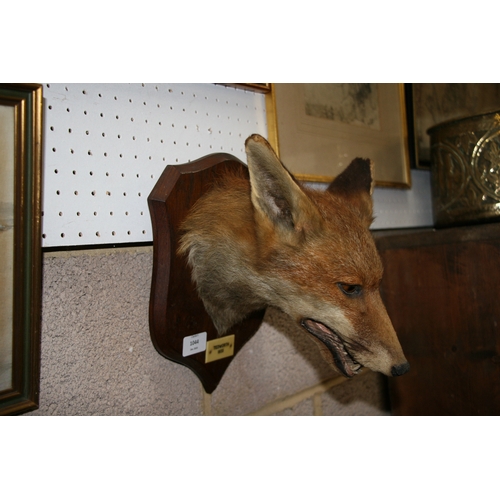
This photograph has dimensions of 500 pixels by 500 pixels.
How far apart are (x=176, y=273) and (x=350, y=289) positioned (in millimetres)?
331

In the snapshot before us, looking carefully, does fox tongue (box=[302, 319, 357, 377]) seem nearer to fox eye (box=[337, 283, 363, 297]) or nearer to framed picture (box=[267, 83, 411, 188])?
fox eye (box=[337, 283, 363, 297])

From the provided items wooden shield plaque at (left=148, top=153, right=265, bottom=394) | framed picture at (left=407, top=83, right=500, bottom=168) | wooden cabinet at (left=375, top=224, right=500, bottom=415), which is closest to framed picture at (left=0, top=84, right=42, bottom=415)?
wooden shield plaque at (left=148, top=153, right=265, bottom=394)

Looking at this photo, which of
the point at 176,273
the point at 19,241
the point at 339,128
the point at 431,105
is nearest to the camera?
the point at 19,241

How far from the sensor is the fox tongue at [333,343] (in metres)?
0.79

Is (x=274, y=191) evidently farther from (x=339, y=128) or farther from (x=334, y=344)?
(x=339, y=128)

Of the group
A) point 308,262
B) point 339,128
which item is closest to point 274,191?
point 308,262

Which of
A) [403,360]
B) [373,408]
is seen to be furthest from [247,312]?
[373,408]

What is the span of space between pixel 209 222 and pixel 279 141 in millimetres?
378

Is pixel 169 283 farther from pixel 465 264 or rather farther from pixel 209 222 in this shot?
pixel 465 264

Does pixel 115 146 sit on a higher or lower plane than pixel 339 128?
lower

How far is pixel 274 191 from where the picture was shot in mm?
754

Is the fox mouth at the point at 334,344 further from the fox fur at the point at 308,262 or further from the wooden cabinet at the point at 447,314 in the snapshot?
the wooden cabinet at the point at 447,314

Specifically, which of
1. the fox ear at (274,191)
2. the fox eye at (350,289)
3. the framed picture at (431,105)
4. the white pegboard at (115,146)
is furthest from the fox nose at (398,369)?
the framed picture at (431,105)

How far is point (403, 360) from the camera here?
2.50 ft
